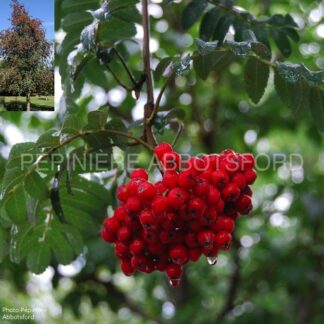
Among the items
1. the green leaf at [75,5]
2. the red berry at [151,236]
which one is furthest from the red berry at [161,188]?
the green leaf at [75,5]

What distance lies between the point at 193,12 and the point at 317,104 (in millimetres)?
866

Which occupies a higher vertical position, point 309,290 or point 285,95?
point 285,95

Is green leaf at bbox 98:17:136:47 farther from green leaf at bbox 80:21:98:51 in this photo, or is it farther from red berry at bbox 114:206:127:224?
red berry at bbox 114:206:127:224

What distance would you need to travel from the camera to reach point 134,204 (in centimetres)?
172

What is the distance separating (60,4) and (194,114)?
186 cm

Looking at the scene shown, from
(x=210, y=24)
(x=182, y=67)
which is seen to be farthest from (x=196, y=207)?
(x=210, y=24)

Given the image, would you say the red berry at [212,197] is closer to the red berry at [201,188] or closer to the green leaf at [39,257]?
the red berry at [201,188]

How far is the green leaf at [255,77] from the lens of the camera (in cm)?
206

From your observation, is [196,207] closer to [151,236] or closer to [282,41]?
[151,236]

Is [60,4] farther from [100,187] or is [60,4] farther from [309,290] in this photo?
[309,290]

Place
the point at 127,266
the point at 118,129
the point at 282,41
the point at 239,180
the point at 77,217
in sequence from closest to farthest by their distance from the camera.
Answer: the point at 239,180
the point at 127,266
the point at 118,129
the point at 77,217
the point at 282,41

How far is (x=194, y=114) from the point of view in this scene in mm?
4434

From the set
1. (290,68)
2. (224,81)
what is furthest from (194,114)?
(290,68)

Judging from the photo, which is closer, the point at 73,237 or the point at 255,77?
the point at 255,77
